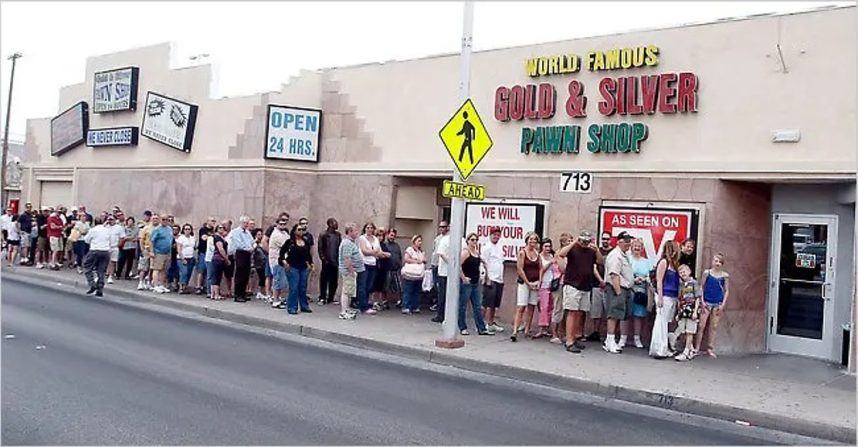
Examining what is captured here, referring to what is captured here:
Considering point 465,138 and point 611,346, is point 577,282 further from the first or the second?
point 465,138

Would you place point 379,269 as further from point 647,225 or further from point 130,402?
point 130,402

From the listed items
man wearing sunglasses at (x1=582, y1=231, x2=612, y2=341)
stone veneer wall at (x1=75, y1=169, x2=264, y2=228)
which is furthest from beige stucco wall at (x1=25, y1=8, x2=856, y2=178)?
man wearing sunglasses at (x1=582, y1=231, x2=612, y2=341)

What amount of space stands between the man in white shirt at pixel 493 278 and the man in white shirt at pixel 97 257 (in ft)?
25.3

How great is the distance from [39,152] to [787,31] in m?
23.0

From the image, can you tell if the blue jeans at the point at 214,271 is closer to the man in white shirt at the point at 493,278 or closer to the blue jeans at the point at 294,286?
the blue jeans at the point at 294,286

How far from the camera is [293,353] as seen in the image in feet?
35.5

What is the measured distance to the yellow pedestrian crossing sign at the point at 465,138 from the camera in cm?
1104

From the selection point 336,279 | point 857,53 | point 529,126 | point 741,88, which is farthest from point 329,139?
point 857,53

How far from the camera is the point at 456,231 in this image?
435 inches

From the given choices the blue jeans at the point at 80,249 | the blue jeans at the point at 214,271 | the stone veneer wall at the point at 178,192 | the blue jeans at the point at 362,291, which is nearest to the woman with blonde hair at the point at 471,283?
the blue jeans at the point at 362,291

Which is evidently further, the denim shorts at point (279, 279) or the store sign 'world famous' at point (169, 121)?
A: the store sign 'world famous' at point (169, 121)

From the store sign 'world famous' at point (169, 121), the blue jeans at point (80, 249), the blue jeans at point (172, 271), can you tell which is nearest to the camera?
the blue jeans at point (172, 271)

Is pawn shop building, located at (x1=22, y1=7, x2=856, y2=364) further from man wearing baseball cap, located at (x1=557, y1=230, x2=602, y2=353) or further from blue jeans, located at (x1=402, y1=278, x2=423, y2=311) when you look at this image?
blue jeans, located at (x1=402, y1=278, x2=423, y2=311)

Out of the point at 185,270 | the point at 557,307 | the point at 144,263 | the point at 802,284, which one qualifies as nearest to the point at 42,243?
the point at 144,263
